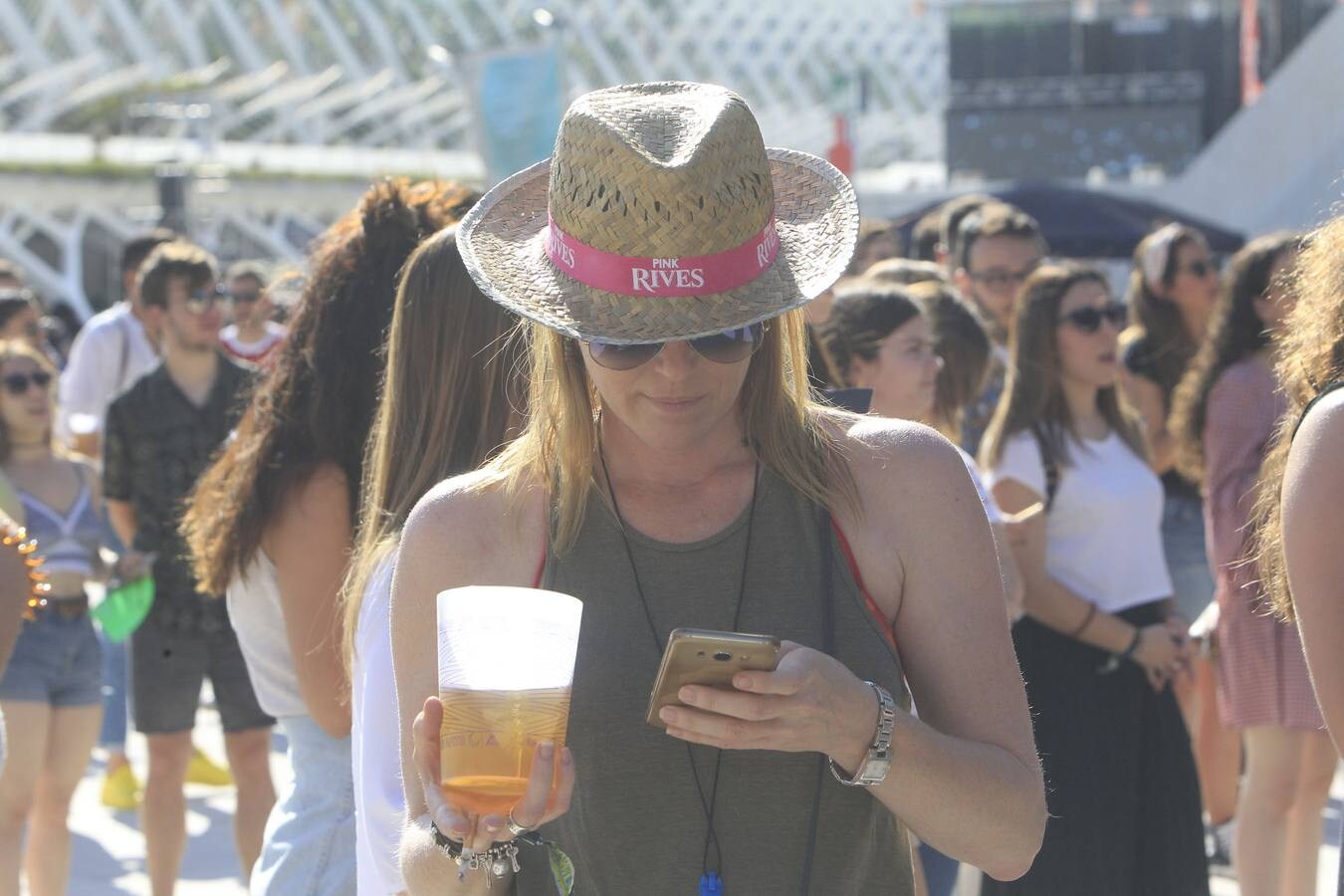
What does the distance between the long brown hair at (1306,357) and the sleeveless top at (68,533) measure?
12.9 ft

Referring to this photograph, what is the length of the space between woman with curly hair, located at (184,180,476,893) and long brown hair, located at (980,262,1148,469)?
1788 millimetres

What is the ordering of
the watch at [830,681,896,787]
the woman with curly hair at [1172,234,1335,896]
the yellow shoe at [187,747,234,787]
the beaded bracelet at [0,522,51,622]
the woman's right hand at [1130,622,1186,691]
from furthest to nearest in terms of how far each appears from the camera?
the yellow shoe at [187,747,234,787] < the woman with curly hair at [1172,234,1335,896] < the woman's right hand at [1130,622,1186,691] < the beaded bracelet at [0,522,51,622] < the watch at [830,681,896,787]

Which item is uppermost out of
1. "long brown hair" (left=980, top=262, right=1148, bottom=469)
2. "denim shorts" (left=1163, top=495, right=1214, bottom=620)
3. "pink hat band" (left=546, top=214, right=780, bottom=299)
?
"pink hat band" (left=546, top=214, right=780, bottom=299)

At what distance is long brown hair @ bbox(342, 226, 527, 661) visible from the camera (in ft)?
8.35

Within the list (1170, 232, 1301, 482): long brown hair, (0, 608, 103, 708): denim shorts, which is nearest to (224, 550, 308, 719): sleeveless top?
(0, 608, 103, 708): denim shorts

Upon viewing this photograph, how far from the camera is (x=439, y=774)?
1698mm

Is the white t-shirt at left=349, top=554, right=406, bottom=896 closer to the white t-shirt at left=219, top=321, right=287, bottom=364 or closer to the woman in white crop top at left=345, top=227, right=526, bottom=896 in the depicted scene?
the woman in white crop top at left=345, top=227, right=526, bottom=896

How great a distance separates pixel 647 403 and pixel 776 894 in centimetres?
53

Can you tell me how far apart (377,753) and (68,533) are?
3.63 m

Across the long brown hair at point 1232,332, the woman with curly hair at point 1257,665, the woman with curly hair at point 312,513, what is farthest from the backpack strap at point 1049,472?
the woman with curly hair at point 312,513

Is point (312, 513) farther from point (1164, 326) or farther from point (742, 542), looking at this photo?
point (1164, 326)

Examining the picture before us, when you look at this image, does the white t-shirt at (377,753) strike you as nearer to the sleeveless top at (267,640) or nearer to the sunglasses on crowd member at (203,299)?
the sleeveless top at (267,640)

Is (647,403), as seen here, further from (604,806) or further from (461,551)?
(604,806)

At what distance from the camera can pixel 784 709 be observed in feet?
5.27
